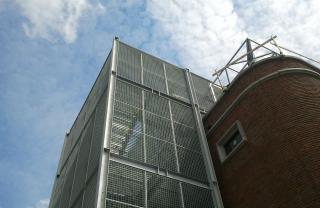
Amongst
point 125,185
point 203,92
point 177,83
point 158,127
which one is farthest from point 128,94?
point 203,92

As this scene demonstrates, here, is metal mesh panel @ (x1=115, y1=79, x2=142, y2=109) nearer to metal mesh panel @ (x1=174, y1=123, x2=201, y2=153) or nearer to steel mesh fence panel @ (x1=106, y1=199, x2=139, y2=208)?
metal mesh panel @ (x1=174, y1=123, x2=201, y2=153)

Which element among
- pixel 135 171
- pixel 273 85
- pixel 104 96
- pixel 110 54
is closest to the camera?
pixel 135 171

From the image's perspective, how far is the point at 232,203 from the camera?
41.2 ft

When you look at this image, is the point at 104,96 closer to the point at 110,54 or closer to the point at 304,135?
the point at 110,54

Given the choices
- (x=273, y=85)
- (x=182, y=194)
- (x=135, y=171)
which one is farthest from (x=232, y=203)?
(x=273, y=85)

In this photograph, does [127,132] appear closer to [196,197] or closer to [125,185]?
[125,185]

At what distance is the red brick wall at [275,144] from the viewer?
1043cm

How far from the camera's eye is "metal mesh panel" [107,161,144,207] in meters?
10.9

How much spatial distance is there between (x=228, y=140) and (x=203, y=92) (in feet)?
16.9

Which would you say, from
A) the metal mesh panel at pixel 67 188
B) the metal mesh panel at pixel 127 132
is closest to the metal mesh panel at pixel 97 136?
the metal mesh panel at pixel 127 132

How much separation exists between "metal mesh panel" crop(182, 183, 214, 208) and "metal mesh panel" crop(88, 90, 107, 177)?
134 inches

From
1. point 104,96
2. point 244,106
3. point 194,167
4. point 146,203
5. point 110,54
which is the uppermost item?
point 110,54

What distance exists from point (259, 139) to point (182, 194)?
3.41 meters

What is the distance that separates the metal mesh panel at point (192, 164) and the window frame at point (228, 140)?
88 centimetres
